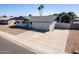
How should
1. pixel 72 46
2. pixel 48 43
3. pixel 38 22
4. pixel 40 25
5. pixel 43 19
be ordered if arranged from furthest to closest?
pixel 38 22 → pixel 43 19 → pixel 40 25 → pixel 48 43 → pixel 72 46

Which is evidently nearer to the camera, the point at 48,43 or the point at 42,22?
the point at 48,43

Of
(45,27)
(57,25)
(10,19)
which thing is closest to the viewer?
(45,27)

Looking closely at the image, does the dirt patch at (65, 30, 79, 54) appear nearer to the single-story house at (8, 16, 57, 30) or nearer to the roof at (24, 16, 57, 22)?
the single-story house at (8, 16, 57, 30)

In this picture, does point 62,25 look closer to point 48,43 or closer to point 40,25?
point 40,25

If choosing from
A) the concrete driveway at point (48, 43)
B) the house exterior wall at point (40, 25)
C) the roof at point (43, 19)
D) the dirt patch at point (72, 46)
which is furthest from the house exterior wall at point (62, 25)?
the dirt patch at point (72, 46)

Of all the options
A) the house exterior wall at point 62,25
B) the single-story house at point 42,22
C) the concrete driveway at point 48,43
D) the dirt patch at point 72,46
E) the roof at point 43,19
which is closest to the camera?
the dirt patch at point 72,46

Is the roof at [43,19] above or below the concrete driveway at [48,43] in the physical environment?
above

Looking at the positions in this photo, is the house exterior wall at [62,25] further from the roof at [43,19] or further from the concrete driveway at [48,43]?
the concrete driveway at [48,43]

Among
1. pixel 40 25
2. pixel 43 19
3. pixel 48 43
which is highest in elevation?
pixel 43 19

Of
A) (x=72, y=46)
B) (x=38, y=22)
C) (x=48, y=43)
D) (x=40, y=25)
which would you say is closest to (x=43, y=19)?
(x=38, y=22)

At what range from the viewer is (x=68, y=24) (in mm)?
33219
